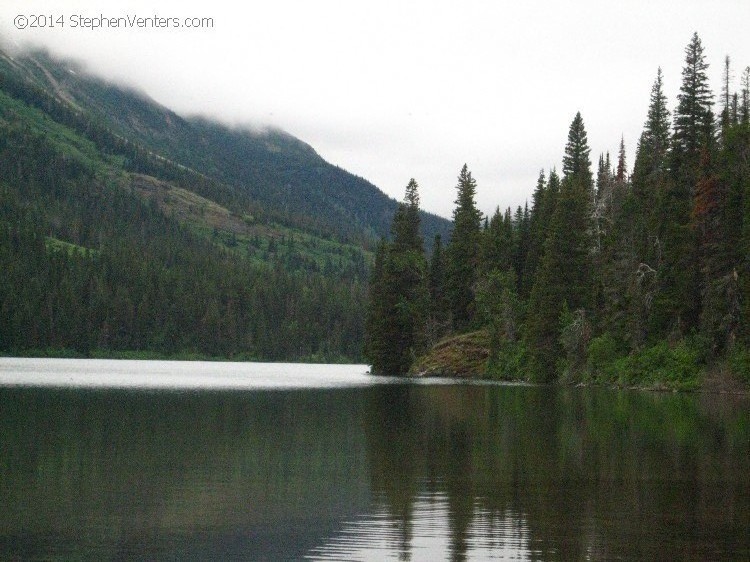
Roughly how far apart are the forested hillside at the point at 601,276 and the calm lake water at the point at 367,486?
3290cm

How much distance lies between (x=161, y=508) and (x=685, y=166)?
77153mm

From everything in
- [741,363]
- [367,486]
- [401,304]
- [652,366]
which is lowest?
[367,486]

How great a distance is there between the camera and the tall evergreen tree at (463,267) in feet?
417

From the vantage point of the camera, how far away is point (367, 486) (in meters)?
25.8

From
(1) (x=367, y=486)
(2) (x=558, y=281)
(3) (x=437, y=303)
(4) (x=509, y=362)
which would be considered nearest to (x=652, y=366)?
(2) (x=558, y=281)

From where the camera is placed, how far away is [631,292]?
91.6m

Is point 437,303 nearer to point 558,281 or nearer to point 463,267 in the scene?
point 463,267

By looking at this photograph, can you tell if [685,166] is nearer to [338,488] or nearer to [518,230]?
[518,230]

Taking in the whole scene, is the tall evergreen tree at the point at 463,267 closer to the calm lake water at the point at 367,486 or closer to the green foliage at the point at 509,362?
the green foliage at the point at 509,362

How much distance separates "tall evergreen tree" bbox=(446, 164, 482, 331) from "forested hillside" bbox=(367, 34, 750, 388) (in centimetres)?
18

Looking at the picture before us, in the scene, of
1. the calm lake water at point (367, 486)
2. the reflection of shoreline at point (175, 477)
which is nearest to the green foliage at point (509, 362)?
the calm lake water at point (367, 486)

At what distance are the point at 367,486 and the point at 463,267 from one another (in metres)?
103

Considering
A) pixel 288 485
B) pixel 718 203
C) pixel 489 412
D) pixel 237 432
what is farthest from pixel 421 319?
pixel 288 485

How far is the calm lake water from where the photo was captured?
18391 millimetres
